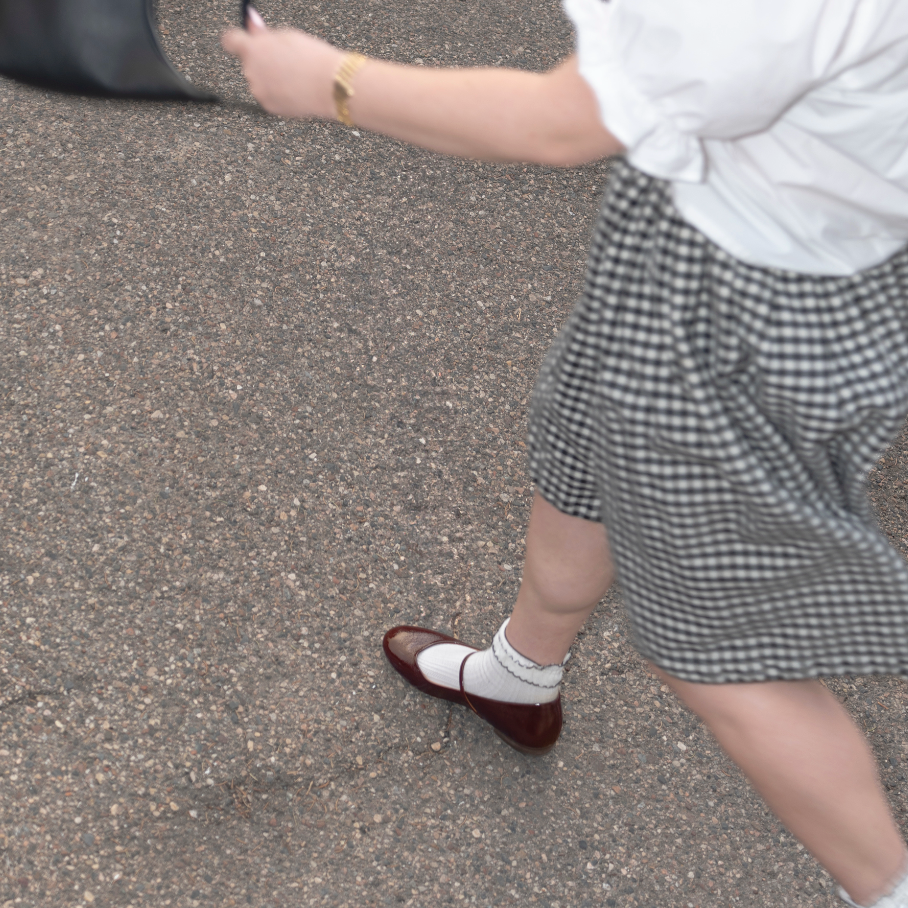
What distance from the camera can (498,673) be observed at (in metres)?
1.61

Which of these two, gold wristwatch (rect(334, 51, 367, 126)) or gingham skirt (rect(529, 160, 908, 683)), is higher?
gold wristwatch (rect(334, 51, 367, 126))

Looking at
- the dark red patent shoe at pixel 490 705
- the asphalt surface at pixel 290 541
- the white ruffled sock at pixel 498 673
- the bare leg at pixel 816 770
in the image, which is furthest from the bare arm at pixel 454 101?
the dark red patent shoe at pixel 490 705

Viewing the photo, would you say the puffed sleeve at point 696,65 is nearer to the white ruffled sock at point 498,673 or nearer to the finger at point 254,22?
the finger at point 254,22

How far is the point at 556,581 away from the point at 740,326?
0.61 m

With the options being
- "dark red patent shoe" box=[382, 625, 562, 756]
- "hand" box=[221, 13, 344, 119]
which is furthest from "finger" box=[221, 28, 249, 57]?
"dark red patent shoe" box=[382, 625, 562, 756]

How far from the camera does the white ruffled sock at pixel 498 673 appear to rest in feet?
5.16

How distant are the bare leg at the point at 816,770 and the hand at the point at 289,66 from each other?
0.79 metres

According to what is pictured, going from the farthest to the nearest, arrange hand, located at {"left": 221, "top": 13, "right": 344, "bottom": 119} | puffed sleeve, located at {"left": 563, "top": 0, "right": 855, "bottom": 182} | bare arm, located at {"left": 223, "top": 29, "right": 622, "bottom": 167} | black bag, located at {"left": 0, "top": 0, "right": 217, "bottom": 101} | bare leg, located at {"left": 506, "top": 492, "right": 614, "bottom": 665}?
bare leg, located at {"left": 506, "top": 492, "right": 614, "bottom": 665} → black bag, located at {"left": 0, "top": 0, "right": 217, "bottom": 101} → hand, located at {"left": 221, "top": 13, "right": 344, "bottom": 119} → bare arm, located at {"left": 223, "top": 29, "right": 622, "bottom": 167} → puffed sleeve, located at {"left": 563, "top": 0, "right": 855, "bottom": 182}

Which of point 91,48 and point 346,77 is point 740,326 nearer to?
point 346,77

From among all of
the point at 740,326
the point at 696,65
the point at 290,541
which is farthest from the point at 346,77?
the point at 290,541

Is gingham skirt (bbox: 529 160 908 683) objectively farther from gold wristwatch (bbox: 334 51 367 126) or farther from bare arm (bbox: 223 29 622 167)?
gold wristwatch (bbox: 334 51 367 126)

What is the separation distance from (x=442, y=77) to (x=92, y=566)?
55.3 inches

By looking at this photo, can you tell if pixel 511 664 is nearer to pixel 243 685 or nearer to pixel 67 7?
pixel 243 685

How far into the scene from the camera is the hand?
928 millimetres
